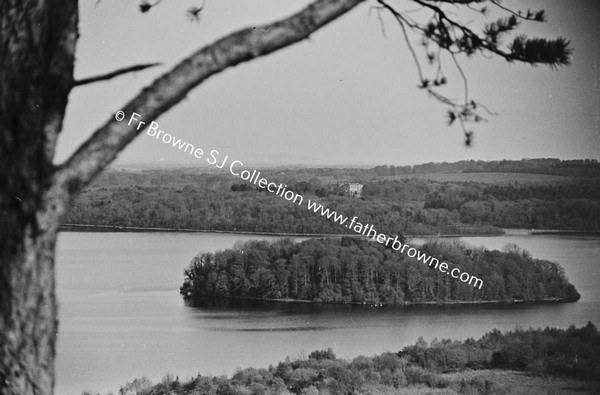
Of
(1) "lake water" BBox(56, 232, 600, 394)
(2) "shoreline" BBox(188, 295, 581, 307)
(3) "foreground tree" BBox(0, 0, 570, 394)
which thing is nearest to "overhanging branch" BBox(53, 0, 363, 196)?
(3) "foreground tree" BBox(0, 0, 570, 394)

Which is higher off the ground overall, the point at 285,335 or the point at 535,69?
the point at 535,69

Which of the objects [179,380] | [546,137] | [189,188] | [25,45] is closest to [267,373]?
[179,380]

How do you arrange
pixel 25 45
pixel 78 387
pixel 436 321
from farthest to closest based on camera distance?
pixel 436 321
pixel 78 387
pixel 25 45

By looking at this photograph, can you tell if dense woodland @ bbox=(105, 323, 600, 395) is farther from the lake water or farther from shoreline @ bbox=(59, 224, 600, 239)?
shoreline @ bbox=(59, 224, 600, 239)

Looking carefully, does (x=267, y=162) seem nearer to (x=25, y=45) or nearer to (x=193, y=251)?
(x=193, y=251)

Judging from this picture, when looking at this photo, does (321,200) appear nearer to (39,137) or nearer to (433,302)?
(433,302)

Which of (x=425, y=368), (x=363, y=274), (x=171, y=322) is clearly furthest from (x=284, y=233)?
(x=425, y=368)

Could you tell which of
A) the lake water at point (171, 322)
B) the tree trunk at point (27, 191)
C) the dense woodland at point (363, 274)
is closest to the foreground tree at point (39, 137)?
the tree trunk at point (27, 191)
